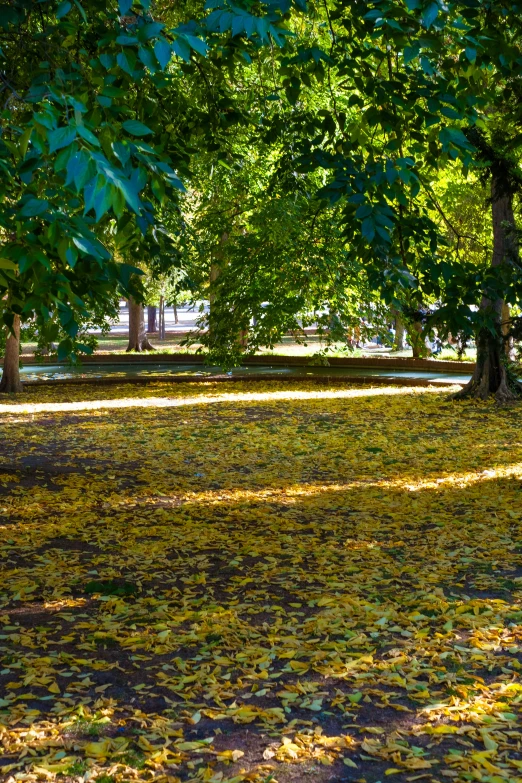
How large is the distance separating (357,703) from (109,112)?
2.89 metres

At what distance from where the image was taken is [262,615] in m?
5.38

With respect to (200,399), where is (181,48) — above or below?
above

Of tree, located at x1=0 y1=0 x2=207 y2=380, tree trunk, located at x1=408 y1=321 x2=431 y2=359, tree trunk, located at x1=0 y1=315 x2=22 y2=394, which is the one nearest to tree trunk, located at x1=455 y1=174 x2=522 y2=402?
tree trunk, located at x1=408 y1=321 x2=431 y2=359

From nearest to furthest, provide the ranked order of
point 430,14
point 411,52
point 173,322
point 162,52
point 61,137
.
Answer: point 61,137 → point 162,52 → point 430,14 → point 411,52 → point 173,322

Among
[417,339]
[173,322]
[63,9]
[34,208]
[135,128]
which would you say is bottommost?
[417,339]

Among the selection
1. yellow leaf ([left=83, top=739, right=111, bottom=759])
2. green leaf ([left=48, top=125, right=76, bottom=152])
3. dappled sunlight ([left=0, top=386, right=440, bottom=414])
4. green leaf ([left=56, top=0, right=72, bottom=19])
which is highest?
green leaf ([left=56, top=0, right=72, bottom=19])

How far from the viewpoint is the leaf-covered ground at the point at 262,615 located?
3637mm

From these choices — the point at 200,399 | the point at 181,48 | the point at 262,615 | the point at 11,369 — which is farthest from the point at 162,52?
the point at 11,369

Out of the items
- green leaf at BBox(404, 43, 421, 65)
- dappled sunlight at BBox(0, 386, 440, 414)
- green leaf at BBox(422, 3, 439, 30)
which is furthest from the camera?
dappled sunlight at BBox(0, 386, 440, 414)

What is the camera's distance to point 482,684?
4.22 m

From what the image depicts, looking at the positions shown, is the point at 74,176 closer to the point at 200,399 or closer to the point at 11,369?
the point at 200,399

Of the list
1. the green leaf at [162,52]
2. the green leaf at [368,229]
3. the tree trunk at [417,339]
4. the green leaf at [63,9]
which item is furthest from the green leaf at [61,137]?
the tree trunk at [417,339]

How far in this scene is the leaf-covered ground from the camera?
11.9ft

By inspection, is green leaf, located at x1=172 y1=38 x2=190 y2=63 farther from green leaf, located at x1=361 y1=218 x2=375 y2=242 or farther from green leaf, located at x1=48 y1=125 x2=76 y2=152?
green leaf, located at x1=361 y1=218 x2=375 y2=242
